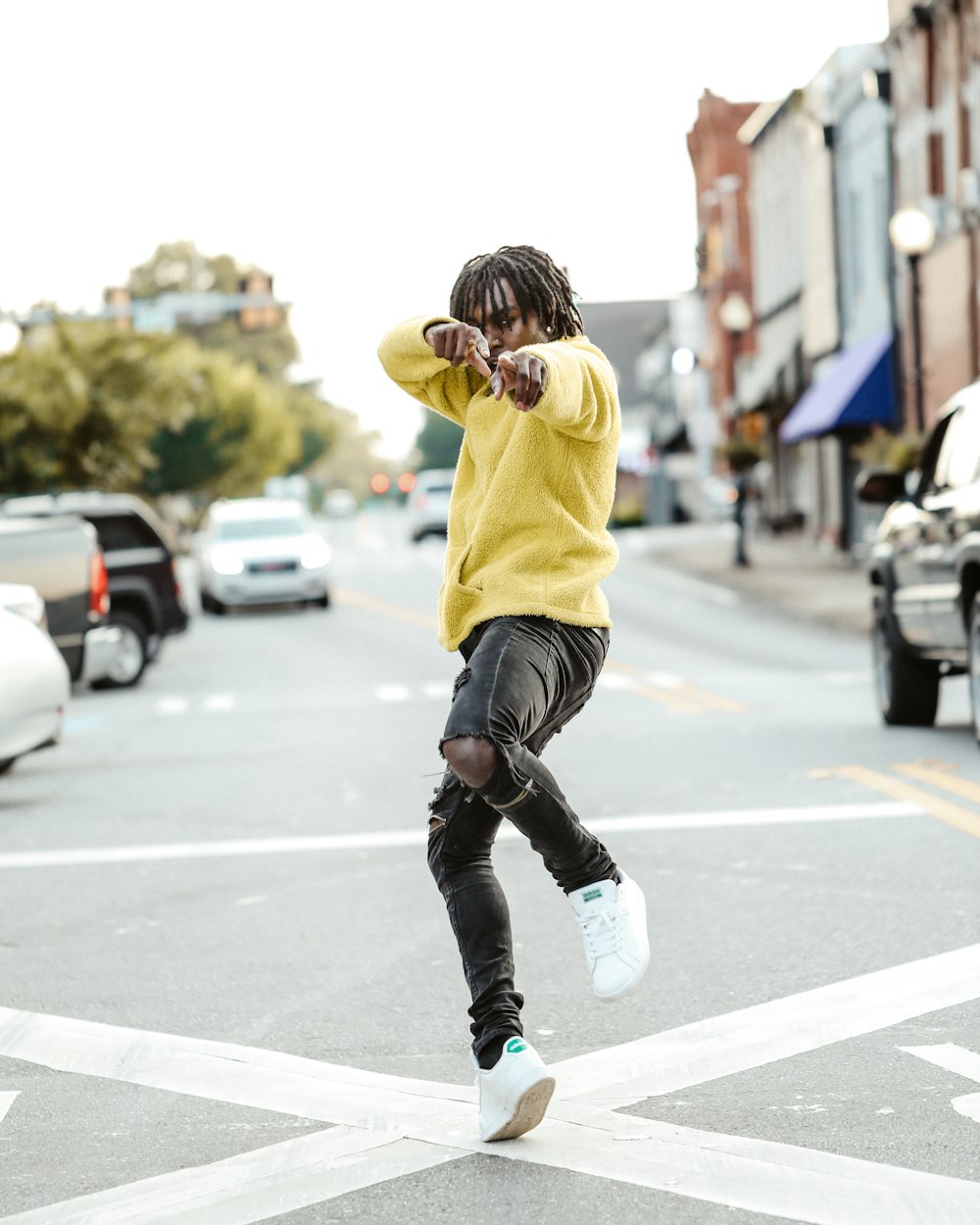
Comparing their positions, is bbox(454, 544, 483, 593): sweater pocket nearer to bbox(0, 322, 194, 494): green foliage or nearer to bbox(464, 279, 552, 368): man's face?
bbox(464, 279, 552, 368): man's face

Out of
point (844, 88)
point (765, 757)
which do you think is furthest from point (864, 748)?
point (844, 88)

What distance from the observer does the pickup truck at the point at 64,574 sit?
17.0 m

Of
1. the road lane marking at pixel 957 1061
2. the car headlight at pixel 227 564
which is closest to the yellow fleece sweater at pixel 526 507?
the road lane marking at pixel 957 1061

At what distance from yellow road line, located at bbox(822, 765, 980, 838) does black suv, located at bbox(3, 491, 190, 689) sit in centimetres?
1155

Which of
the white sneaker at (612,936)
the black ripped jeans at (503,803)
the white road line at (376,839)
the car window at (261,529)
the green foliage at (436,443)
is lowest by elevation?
the green foliage at (436,443)

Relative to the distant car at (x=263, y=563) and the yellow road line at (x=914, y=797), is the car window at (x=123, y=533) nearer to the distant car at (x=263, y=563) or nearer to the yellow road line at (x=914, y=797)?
the distant car at (x=263, y=563)

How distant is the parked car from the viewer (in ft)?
35.7

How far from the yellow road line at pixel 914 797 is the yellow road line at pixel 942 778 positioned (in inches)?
4.9

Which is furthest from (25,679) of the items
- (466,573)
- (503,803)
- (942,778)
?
(503,803)

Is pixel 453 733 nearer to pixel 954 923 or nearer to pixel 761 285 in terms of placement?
Result: pixel 954 923

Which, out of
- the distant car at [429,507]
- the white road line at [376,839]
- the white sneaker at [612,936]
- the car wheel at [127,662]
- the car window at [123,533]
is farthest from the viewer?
the distant car at [429,507]

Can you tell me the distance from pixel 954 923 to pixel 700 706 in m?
9.16

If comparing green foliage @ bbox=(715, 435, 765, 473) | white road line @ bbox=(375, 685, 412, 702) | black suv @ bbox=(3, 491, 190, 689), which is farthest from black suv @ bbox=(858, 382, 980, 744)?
green foliage @ bbox=(715, 435, 765, 473)

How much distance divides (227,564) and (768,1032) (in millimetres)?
28064
